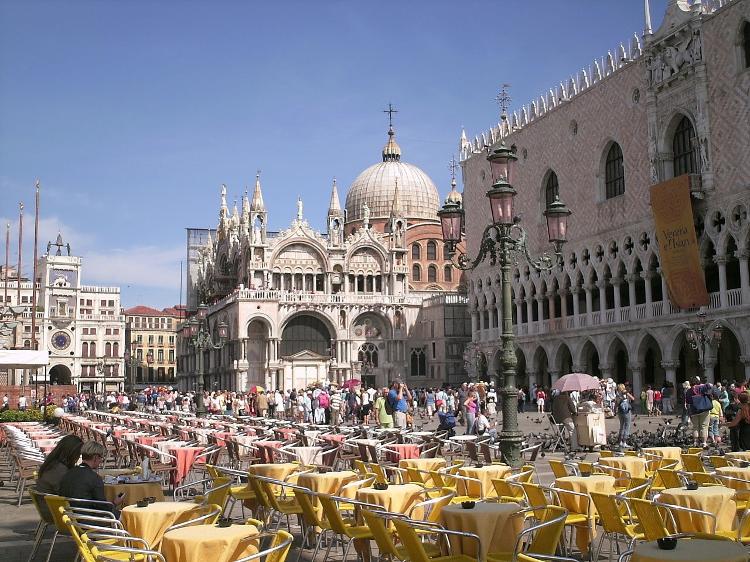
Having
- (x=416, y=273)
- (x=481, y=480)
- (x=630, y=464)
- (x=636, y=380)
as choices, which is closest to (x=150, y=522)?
(x=481, y=480)

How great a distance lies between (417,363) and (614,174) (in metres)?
18.5

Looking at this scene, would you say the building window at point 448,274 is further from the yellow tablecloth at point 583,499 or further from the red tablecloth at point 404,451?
the yellow tablecloth at point 583,499

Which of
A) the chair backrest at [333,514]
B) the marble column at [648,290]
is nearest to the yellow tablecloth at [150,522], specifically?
the chair backrest at [333,514]

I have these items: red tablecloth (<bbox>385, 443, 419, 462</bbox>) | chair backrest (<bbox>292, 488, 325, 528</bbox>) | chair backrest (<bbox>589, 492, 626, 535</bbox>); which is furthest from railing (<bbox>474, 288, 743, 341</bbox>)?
chair backrest (<bbox>292, 488, 325, 528</bbox>)

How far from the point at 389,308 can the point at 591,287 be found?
1484 cm

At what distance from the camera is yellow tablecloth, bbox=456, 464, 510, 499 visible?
Answer: 8.03m

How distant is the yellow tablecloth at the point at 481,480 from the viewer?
316 inches

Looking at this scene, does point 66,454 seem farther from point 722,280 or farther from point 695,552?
point 722,280

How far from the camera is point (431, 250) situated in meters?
55.0

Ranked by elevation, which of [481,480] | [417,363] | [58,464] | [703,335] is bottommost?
[481,480]

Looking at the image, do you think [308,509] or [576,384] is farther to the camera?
[576,384]

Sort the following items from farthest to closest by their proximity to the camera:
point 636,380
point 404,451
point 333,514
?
point 636,380 < point 404,451 < point 333,514

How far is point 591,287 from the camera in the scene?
3400 cm

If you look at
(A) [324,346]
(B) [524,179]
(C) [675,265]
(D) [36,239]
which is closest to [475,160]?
(B) [524,179]
